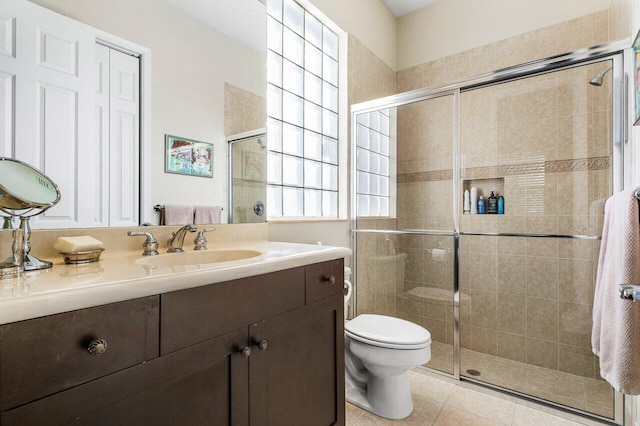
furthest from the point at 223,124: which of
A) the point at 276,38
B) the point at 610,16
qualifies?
the point at 610,16

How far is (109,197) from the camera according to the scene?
110 cm

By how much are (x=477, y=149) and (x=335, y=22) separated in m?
1.36

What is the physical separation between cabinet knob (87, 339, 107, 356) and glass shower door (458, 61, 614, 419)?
202 centimetres

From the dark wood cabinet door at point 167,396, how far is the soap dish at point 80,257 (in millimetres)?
431

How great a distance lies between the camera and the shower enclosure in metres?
1.79

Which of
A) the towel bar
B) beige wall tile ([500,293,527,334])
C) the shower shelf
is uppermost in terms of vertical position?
the shower shelf

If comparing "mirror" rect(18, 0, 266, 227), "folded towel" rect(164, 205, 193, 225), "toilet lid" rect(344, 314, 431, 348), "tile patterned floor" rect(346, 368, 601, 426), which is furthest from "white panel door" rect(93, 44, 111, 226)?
"tile patterned floor" rect(346, 368, 601, 426)

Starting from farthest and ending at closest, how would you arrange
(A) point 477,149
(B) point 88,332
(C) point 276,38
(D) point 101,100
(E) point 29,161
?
(A) point 477,149, (C) point 276,38, (D) point 101,100, (E) point 29,161, (B) point 88,332

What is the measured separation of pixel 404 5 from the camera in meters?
2.87

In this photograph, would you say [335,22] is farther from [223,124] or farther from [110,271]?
[110,271]

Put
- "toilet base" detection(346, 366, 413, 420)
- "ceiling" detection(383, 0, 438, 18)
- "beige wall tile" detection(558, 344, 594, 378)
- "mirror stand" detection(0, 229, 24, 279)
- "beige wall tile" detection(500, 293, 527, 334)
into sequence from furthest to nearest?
"ceiling" detection(383, 0, 438, 18), "beige wall tile" detection(500, 293, 527, 334), "beige wall tile" detection(558, 344, 594, 378), "toilet base" detection(346, 366, 413, 420), "mirror stand" detection(0, 229, 24, 279)

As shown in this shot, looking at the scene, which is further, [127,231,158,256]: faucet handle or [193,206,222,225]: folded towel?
[193,206,222,225]: folded towel

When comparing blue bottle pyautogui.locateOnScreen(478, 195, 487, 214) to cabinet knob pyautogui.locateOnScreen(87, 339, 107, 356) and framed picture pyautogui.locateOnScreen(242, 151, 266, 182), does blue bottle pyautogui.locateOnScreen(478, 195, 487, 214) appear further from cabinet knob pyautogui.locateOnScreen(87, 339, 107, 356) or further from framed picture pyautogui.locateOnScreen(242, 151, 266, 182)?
cabinet knob pyautogui.locateOnScreen(87, 339, 107, 356)

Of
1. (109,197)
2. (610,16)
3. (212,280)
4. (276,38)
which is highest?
(610,16)
